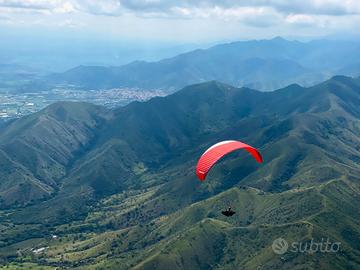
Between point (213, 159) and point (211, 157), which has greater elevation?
point (213, 159)

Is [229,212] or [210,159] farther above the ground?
[210,159]

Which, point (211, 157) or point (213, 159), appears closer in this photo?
point (213, 159)

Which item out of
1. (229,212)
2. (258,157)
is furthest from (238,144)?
(229,212)

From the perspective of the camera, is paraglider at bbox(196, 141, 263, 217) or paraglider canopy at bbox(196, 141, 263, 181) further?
paraglider at bbox(196, 141, 263, 217)

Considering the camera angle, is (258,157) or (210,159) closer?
(210,159)

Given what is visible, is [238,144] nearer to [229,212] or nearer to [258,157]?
[258,157]

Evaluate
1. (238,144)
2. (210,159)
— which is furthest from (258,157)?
(210,159)

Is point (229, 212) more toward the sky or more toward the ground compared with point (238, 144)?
more toward the ground

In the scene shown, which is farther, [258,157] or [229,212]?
[258,157]

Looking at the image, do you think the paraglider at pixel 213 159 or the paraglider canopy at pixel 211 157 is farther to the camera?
the paraglider at pixel 213 159
